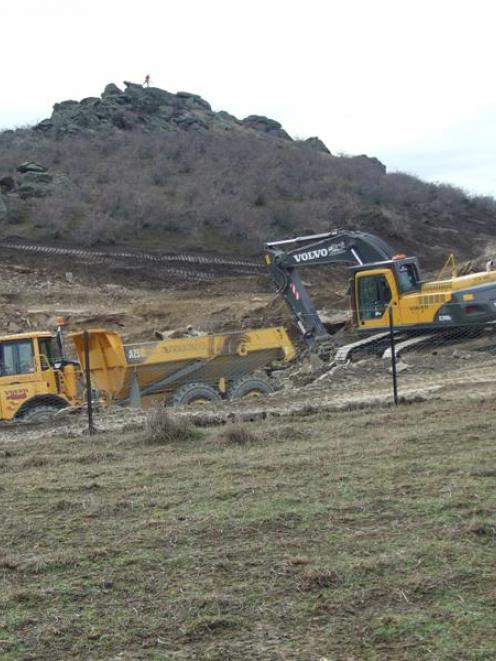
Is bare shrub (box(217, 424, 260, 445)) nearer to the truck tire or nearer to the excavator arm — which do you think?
the truck tire

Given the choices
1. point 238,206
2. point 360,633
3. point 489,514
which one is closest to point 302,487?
point 489,514

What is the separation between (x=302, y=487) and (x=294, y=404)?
6.57 m

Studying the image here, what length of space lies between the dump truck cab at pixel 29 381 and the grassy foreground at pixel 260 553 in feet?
17.1

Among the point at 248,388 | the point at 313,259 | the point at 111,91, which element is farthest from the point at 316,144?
the point at 248,388

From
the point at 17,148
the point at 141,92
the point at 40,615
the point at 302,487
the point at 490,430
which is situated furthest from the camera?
the point at 141,92

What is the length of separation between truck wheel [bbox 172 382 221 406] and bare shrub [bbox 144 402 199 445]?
4.73m

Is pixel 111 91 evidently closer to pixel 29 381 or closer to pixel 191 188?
pixel 191 188

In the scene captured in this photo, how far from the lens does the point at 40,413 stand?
49.1 feet

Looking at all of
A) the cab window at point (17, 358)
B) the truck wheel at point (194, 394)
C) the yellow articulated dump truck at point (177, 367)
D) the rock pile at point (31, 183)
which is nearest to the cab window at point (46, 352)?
the cab window at point (17, 358)

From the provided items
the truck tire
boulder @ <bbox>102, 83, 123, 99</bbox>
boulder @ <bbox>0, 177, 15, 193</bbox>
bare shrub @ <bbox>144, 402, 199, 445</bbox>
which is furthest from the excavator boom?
boulder @ <bbox>102, 83, 123, 99</bbox>

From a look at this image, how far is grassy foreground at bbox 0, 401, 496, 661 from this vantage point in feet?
15.2

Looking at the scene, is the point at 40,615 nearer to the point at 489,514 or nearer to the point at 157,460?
the point at 489,514

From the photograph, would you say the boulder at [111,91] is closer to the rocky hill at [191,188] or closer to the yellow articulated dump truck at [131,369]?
the rocky hill at [191,188]

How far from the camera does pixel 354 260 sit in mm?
22094
